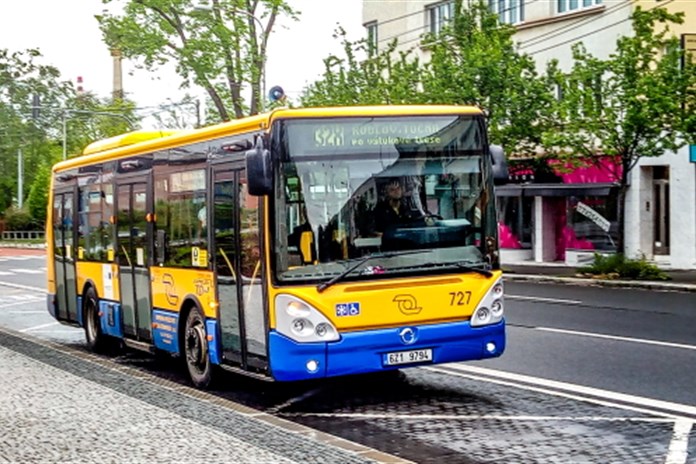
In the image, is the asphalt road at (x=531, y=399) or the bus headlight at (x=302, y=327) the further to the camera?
the bus headlight at (x=302, y=327)

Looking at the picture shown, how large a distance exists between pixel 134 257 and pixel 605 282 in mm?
17030

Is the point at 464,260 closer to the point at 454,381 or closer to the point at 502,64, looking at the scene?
the point at 454,381

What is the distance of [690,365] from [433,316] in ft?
11.5

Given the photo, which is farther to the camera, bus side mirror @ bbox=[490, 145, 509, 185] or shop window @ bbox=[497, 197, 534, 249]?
shop window @ bbox=[497, 197, 534, 249]

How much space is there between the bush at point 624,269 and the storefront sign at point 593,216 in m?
6.29

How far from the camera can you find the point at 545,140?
32.3 metres

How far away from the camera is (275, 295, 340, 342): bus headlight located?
1131cm

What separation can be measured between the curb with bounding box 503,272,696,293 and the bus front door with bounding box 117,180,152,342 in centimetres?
1534

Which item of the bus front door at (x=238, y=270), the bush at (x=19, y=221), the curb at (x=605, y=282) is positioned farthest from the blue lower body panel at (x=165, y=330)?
the bush at (x=19, y=221)

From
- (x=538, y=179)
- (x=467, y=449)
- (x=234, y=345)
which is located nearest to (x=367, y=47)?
(x=538, y=179)

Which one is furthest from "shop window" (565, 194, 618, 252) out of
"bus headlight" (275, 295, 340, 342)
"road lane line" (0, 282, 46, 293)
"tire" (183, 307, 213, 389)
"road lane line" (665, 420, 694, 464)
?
"road lane line" (665, 420, 694, 464)

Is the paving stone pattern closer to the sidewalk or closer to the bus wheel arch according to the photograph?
the bus wheel arch

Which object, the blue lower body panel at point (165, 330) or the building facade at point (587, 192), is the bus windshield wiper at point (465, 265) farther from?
the building facade at point (587, 192)

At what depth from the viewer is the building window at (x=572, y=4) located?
39.9m
